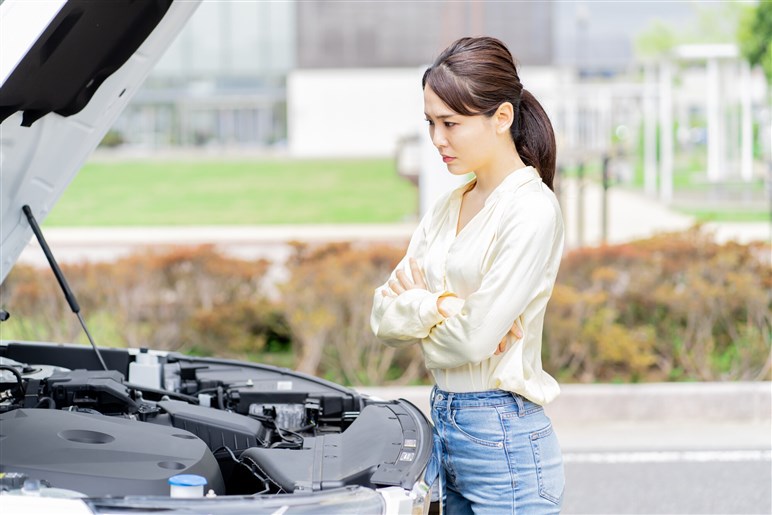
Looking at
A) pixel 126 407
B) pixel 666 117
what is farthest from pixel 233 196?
pixel 126 407

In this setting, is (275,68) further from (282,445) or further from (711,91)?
(282,445)

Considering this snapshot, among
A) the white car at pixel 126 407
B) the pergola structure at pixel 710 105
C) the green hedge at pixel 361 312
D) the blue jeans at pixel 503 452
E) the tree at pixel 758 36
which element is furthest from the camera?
the pergola structure at pixel 710 105

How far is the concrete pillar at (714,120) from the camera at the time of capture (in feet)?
72.9

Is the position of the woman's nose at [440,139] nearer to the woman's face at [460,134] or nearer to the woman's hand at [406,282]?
the woman's face at [460,134]

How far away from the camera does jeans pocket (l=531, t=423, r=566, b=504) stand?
261 centimetres

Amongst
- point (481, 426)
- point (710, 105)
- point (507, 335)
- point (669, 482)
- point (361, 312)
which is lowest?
point (669, 482)

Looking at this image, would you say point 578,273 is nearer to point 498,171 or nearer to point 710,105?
point 498,171

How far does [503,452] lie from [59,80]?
5.14 ft

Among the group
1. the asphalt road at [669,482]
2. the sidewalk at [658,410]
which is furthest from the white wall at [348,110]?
the asphalt road at [669,482]

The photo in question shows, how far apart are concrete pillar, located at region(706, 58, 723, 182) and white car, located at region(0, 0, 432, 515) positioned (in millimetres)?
20104

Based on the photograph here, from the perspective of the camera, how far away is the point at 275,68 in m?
59.8

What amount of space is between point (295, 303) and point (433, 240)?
428cm

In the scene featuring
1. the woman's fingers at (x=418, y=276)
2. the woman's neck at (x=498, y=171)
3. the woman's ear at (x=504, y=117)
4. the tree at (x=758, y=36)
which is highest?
the tree at (x=758, y=36)

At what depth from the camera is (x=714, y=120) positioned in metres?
23.1
